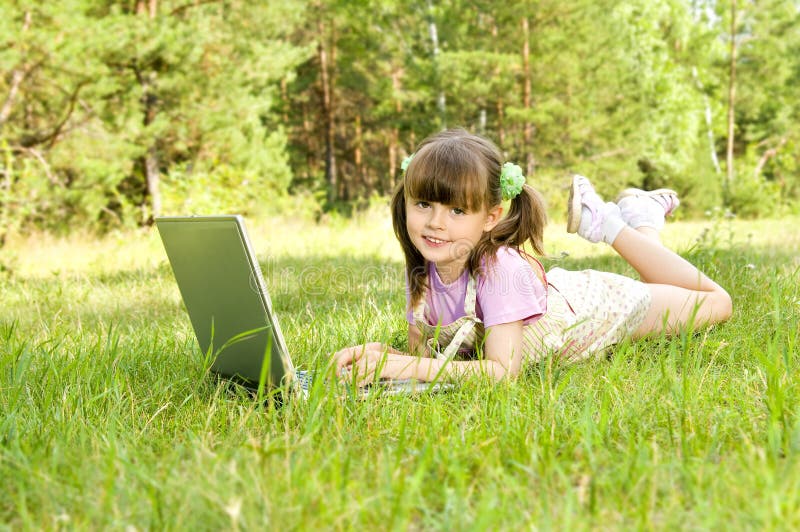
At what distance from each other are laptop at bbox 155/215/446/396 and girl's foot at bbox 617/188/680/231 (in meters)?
1.55

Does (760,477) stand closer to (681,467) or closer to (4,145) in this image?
(681,467)

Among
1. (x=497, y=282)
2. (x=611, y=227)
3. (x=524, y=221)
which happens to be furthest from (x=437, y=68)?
(x=497, y=282)

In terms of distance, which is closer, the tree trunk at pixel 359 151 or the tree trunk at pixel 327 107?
the tree trunk at pixel 327 107

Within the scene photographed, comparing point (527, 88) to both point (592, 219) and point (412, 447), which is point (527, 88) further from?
point (412, 447)

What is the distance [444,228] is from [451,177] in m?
0.18

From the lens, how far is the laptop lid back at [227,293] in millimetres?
1803

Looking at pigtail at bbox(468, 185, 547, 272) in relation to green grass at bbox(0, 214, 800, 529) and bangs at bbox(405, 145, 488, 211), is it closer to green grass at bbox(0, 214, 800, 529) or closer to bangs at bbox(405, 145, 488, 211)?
bangs at bbox(405, 145, 488, 211)

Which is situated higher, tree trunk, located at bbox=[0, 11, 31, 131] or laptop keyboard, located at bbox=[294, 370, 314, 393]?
tree trunk, located at bbox=[0, 11, 31, 131]

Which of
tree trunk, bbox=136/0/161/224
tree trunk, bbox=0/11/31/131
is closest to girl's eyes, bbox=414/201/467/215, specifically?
tree trunk, bbox=0/11/31/131

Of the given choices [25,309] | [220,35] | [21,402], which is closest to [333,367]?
[21,402]

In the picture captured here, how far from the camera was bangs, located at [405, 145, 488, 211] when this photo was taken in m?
2.35

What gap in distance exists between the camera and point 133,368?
98.1 inches

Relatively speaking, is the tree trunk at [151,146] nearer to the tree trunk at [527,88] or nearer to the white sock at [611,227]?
the tree trunk at [527,88]

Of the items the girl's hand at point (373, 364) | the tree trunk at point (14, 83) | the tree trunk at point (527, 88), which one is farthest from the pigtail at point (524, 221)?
the tree trunk at point (527, 88)
